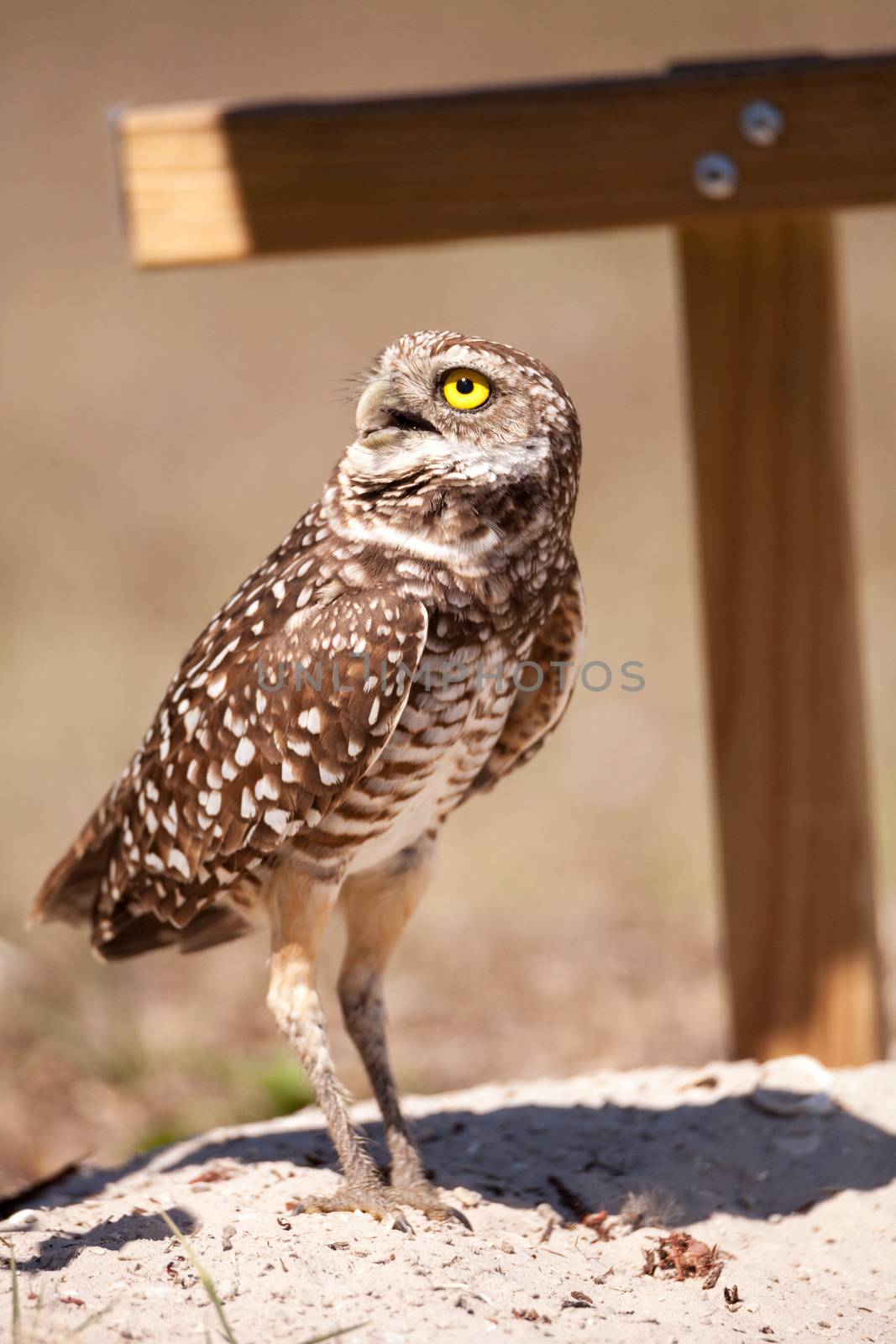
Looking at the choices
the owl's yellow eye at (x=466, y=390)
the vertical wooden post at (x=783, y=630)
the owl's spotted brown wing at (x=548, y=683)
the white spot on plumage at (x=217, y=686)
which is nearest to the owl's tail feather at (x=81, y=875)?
the white spot on plumage at (x=217, y=686)

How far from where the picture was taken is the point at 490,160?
3.04 metres

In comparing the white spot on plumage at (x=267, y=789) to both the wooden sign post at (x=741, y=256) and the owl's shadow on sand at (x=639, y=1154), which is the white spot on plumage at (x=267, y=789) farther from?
the wooden sign post at (x=741, y=256)

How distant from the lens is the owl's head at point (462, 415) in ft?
Answer: 7.83

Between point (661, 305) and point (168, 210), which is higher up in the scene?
point (661, 305)

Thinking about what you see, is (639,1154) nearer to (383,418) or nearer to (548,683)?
(548,683)

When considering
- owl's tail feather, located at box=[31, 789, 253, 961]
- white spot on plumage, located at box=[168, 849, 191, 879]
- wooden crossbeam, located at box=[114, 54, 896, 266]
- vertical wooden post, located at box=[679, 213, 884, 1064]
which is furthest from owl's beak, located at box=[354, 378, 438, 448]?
vertical wooden post, located at box=[679, 213, 884, 1064]

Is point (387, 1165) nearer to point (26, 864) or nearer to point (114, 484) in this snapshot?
point (26, 864)

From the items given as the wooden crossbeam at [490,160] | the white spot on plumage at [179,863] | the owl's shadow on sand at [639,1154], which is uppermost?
the wooden crossbeam at [490,160]

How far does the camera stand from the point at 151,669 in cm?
718

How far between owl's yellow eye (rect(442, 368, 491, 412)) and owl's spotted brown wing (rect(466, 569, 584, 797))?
0.47 metres

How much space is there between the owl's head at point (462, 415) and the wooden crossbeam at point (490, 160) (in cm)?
78

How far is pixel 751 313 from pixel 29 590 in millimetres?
5696

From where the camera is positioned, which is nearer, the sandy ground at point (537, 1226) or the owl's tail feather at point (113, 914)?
the sandy ground at point (537, 1226)

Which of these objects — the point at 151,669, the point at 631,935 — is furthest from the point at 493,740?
the point at 151,669
